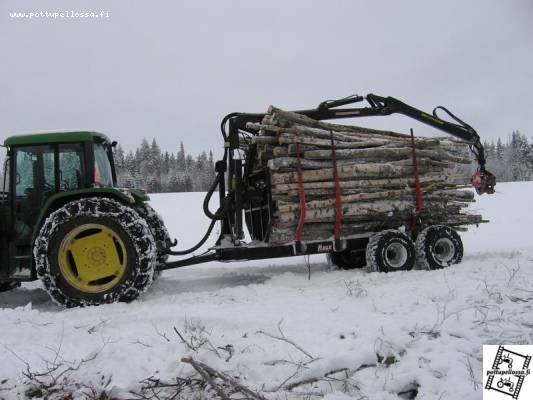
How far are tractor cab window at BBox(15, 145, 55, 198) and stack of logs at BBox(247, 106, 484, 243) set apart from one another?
9.51 ft

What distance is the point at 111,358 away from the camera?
3199mm

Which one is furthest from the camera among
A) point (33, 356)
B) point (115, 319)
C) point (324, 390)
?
point (115, 319)

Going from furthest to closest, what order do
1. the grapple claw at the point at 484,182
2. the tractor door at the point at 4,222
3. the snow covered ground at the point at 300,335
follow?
1. the grapple claw at the point at 484,182
2. the tractor door at the point at 4,222
3. the snow covered ground at the point at 300,335

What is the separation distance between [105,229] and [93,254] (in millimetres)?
374

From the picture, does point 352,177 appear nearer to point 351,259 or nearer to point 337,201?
point 337,201

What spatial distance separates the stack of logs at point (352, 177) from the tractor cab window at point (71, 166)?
250 centimetres

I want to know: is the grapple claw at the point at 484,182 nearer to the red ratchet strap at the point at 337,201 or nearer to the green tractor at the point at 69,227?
the red ratchet strap at the point at 337,201

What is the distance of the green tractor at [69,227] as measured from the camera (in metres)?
4.96

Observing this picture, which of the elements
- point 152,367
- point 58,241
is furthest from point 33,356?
point 58,241

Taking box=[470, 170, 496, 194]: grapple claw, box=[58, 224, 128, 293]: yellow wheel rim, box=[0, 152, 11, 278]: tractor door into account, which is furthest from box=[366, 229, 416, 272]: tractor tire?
box=[0, 152, 11, 278]: tractor door

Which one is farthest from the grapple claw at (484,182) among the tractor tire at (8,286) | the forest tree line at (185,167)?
the forest tree line at (185,167)

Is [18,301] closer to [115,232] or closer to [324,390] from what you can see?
[115,232]

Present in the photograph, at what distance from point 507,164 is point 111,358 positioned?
3363 inches

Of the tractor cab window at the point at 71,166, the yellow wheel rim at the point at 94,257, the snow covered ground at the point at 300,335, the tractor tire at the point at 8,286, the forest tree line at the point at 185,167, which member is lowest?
the snow covered ground at the point at 300,335
